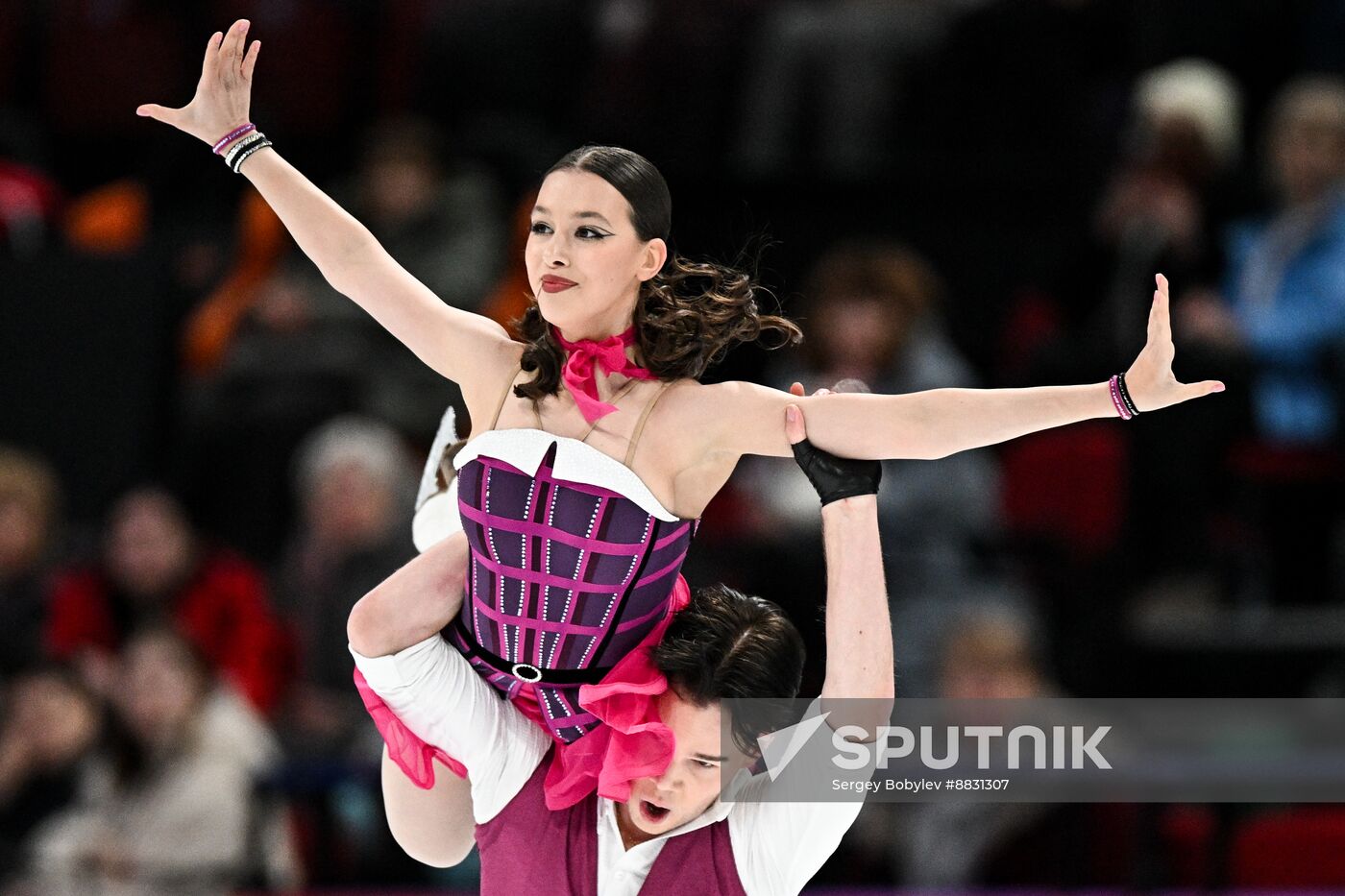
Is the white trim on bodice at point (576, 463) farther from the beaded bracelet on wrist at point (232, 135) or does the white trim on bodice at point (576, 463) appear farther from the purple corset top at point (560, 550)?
the beaded bracelet on wrist at point (232, 135)

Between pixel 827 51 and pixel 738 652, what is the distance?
4.11m

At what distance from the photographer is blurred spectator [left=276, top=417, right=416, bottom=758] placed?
594 cm

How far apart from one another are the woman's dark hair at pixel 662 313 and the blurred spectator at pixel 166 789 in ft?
8.50

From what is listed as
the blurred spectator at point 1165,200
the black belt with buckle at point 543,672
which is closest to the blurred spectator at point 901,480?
the blurred spectator at point 1165,200

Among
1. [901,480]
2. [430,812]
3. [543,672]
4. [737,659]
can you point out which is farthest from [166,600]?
[737,659]

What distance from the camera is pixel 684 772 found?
338 centimetres

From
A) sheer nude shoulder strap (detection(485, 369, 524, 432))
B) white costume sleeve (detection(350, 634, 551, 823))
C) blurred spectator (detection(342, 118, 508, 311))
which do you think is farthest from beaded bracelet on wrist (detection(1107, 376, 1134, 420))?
blurred spectator (detection(342, 118, 508, 311))

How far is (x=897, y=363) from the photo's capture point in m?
5.89

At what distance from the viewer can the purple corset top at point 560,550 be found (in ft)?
10.4

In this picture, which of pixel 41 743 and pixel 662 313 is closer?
pixel 662 313

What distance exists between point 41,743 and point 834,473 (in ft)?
10.6

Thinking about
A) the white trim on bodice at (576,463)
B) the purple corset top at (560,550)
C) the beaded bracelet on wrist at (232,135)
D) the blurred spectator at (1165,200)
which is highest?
the blurred spectator at (1165,200)

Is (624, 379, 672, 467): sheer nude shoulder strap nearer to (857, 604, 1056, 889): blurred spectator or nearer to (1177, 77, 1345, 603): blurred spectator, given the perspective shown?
(857, 604, 1056, 889): blurred spectator

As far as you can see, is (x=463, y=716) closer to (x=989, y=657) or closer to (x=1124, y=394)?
(x=1124, y=394)
